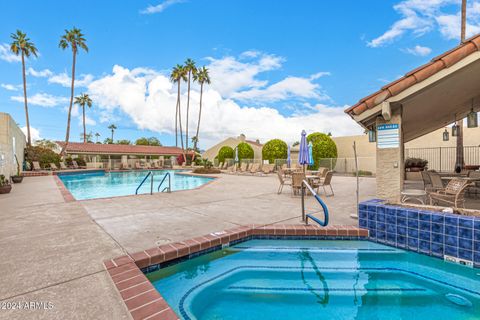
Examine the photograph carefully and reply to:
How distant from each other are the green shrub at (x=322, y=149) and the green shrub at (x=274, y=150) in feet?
12.4

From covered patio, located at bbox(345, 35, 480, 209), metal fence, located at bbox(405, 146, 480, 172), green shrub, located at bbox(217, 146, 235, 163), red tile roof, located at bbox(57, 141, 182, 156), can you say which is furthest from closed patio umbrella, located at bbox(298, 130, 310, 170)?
red tile roof, located at bbox(57, 141, 182, 156)

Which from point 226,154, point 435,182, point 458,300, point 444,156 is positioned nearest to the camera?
point 458,300

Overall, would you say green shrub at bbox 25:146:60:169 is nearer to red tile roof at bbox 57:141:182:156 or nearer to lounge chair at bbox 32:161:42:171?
lounge chair at bbox 32:161:42:171

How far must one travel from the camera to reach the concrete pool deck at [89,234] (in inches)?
88.0

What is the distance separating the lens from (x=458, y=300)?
8.64 ft

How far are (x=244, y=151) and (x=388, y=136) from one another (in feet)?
81.1

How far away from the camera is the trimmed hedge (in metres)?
29.2

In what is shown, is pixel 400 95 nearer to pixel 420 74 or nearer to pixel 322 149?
pixel 420 74

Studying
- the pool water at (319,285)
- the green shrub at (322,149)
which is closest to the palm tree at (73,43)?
the green shrub at (322,149)

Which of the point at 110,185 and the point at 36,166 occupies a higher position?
the point at 36,166

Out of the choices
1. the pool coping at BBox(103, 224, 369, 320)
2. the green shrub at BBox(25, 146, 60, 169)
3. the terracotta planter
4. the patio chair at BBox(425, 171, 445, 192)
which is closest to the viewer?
the pool coping at BBox(103, 224, 369, 320)

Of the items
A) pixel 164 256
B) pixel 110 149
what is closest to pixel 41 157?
pixel 110 149

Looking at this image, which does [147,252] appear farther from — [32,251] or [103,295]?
[32,251]

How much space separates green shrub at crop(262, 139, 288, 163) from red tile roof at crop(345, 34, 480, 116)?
20658 millimetres
